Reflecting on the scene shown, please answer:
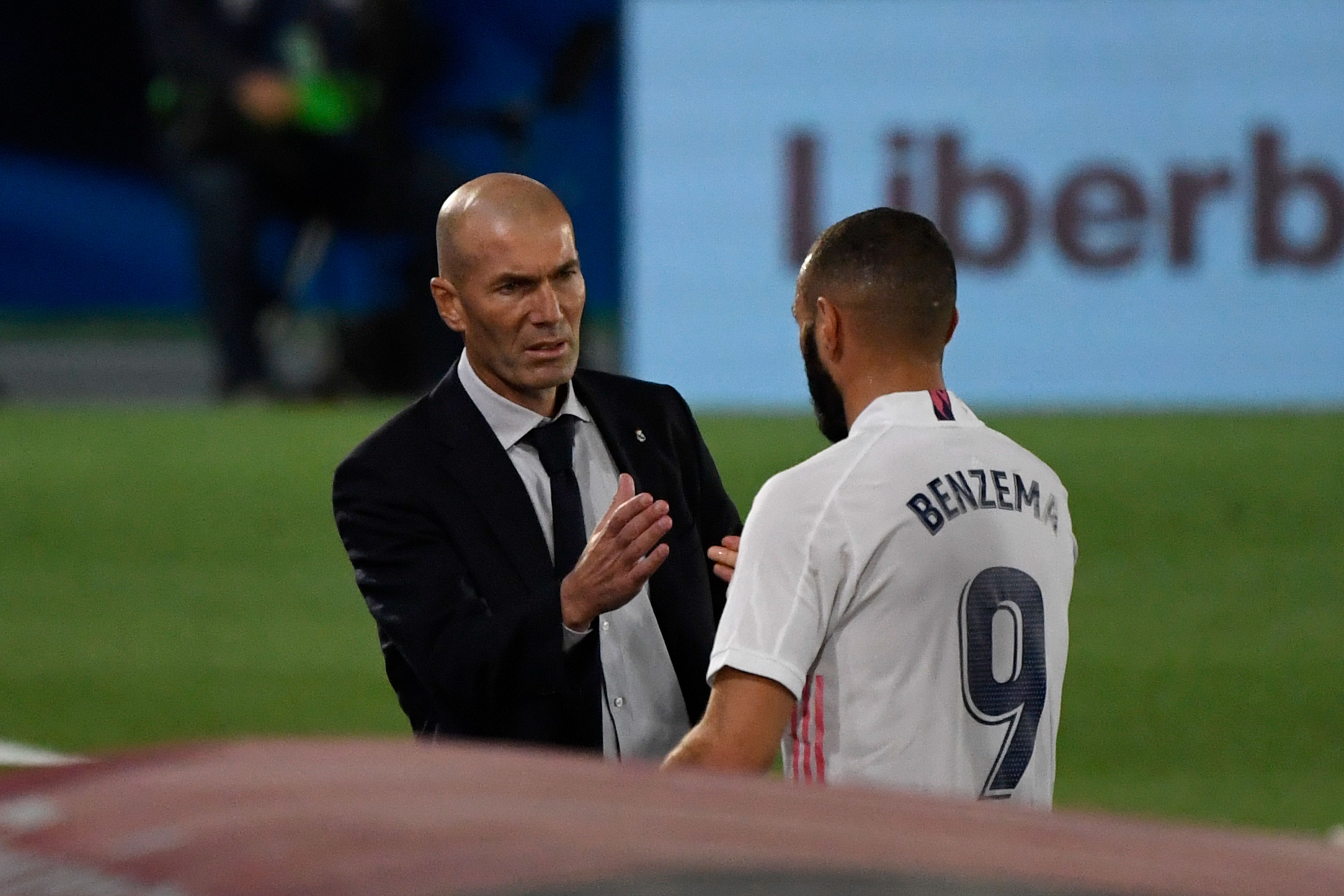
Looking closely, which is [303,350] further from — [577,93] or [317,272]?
[577,93]

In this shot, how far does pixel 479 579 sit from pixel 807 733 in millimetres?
664

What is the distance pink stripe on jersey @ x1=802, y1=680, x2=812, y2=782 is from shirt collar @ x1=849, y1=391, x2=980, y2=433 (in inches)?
13.2

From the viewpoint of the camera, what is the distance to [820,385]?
285 cm

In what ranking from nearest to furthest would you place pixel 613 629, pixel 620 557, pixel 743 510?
pixel 620 557, pixel 613 629, pixel 743 510

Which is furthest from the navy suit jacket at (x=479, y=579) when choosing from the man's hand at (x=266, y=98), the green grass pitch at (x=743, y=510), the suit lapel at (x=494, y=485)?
the man's hand at (x=266, y=98)

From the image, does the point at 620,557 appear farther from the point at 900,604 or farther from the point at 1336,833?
the point at 1336,833

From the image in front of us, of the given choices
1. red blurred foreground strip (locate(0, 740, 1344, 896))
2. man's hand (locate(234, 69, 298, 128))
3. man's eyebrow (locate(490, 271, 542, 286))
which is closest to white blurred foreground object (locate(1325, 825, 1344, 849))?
man's eyebrow (locate(490, 271, 542, 286))

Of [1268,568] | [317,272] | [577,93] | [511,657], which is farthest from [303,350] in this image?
[511,657]

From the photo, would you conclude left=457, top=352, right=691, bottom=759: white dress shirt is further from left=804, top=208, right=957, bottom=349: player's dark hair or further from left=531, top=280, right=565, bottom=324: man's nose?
left=804, top=208, right=957, bottom=349: player's dark hair

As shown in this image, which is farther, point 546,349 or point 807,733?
point 546,349

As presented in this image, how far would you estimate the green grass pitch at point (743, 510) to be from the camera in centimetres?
716

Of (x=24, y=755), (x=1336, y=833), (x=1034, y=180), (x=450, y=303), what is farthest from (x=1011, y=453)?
(x=1034, y=180)

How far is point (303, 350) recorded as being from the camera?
52.1 feet

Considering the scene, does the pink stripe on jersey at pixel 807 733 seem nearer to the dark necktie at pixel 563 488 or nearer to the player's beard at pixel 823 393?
the player's beard at pixel 823 393
